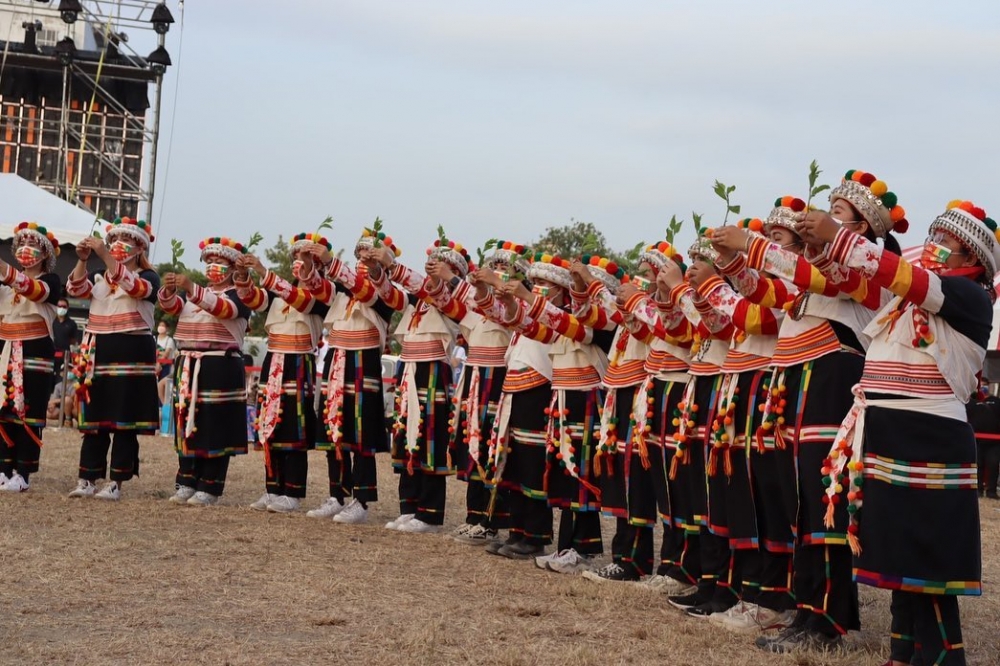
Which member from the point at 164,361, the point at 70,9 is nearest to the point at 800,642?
the point at 164,361

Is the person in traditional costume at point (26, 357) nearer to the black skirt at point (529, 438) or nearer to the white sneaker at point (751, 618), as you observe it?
the black skirt at point (529, 438)

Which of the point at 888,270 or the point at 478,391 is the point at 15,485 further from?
the point at 888,270

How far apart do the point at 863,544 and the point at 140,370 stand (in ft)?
21.0

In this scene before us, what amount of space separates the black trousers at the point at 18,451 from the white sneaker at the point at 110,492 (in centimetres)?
71

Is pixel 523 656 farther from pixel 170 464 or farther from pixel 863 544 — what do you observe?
pixel 170 464

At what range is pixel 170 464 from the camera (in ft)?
42.4

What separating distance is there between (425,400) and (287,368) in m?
1.21

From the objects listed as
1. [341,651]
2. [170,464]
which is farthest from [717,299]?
[170,464]

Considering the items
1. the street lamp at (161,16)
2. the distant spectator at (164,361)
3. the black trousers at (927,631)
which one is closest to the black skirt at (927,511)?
the black trousers at (927,631)

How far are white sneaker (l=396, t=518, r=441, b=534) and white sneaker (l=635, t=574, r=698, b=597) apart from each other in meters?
2.50

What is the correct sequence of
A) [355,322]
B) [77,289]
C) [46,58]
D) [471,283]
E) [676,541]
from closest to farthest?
[676,541], [471,283], [355,322], [77,289], [46,58]

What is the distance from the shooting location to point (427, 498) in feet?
29.0

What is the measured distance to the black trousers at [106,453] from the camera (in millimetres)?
9555

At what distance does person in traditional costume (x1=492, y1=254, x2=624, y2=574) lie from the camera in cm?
712
